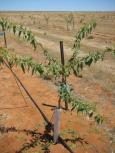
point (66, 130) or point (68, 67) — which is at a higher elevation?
point (68, 67)

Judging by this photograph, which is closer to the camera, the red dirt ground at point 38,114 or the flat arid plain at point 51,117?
the flat arid plain at point 51,117

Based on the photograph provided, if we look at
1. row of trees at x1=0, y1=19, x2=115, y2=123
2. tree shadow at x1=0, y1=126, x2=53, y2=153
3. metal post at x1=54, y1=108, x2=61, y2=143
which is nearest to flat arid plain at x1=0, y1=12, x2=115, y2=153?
tree shadow at x1=0, y1=126, x2=53, y2=153

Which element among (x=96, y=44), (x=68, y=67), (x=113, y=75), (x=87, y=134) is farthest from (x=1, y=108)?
(x=96, y=44)

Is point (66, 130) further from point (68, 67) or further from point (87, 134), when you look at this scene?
point (68, 67)

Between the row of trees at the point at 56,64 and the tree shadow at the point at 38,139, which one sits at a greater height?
the row of trees at the point at 56,64

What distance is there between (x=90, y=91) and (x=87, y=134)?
4.16 metres

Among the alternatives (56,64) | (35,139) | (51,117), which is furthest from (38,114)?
(56,64)

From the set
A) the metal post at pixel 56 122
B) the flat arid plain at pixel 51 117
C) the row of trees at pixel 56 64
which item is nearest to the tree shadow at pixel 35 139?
the flat arid plain at pixel 51 117

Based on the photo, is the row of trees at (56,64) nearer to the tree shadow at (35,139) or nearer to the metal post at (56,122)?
the metal post at (56,122)

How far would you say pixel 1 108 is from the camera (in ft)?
33.7

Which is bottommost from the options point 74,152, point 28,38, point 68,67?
point 74,152

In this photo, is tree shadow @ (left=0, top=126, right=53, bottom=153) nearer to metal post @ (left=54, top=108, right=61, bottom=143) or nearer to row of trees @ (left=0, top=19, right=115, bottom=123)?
metal post @ (left=54, top=108, right=61, bottom=143)

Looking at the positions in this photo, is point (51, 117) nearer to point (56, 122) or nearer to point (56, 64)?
point (56, 122)

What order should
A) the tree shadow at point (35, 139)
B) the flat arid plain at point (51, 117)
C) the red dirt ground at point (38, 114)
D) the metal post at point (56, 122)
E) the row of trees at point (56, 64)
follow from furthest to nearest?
1. the red dirt ground at point (38, 114)
2. the flat arid plain at point (51, 117)
3. the tree shadow at point (35, 139)
4. the metal post at point (56, 122)
5. the row of trees at point (56, 64)
